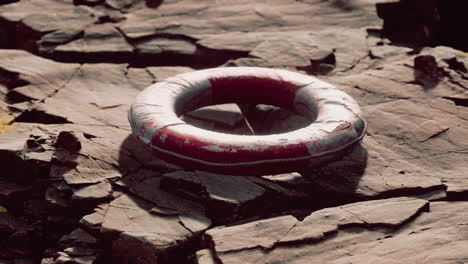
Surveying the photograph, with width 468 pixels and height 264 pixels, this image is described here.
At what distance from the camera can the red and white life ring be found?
8.23 feet

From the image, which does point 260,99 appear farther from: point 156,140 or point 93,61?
point 93,61

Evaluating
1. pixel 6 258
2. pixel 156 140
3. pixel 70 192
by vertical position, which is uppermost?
pixel 156 140

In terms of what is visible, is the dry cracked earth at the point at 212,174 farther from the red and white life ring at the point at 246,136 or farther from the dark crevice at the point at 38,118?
the red and white life ring at the point at 246,136

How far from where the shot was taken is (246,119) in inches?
132

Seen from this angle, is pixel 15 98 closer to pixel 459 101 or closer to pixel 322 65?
pixel 322 65

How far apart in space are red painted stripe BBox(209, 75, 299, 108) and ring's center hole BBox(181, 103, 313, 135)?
0.10 m

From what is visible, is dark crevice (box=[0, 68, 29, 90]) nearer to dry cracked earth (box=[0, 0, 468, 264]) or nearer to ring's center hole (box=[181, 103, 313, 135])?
dry cracked earth (box=[0, 0, 468, 264])

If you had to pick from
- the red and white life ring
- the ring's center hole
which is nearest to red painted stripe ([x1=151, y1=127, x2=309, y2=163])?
the red and white life ring

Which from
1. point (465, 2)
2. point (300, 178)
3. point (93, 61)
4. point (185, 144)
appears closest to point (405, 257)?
point (300, 178)

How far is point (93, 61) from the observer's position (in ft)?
12.8

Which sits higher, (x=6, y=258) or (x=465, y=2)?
(x=465, y=2)

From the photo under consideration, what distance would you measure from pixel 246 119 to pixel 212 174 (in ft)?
2.60

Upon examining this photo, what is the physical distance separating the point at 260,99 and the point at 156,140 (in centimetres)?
83

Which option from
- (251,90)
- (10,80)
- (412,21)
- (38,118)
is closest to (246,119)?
(251,90)
